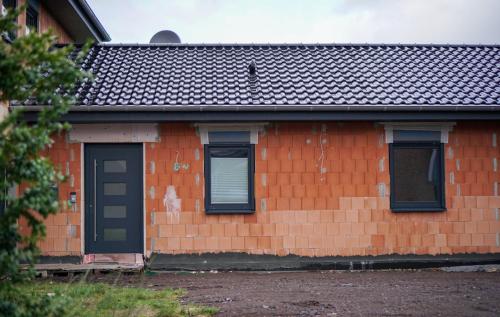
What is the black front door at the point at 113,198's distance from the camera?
11453 mm

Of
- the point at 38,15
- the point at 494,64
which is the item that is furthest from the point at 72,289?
the point at 494,64

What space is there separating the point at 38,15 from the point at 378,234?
8.88m

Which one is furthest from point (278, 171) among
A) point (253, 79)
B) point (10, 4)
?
point (10, 4)

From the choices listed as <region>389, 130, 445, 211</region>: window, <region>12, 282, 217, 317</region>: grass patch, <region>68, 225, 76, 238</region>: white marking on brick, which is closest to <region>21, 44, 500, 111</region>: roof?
<region>389, 130, 445, 211</region>: window

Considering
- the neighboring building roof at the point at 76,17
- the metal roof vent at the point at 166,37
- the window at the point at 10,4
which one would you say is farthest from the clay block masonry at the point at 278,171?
the metal roof vent at the point at 166,37

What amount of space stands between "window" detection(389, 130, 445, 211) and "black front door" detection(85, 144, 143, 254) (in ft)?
16.1

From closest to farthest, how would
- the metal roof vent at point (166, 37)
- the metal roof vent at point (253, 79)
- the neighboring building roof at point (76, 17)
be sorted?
the metal roof vent at point (253, 79) → the neighboring building roof at point (76, 17) → the metal roof vent at point (166, 37)

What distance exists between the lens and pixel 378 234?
11641 millimetres

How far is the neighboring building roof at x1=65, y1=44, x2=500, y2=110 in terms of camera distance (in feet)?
38.1

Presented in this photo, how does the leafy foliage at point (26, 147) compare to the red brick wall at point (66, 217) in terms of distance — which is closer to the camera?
the leafy foliage at point (26, 147)

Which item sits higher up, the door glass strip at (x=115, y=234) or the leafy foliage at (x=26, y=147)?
the leafy foliage at (x=26, y=147)

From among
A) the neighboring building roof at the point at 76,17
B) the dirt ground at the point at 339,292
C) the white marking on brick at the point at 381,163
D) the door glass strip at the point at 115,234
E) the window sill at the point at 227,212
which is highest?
the neighboring building roof at the point at 76,17

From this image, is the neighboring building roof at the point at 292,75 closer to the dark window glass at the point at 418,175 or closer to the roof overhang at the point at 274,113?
the roof overhang at the point at 274,113

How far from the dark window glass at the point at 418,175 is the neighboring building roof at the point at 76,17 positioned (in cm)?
816
